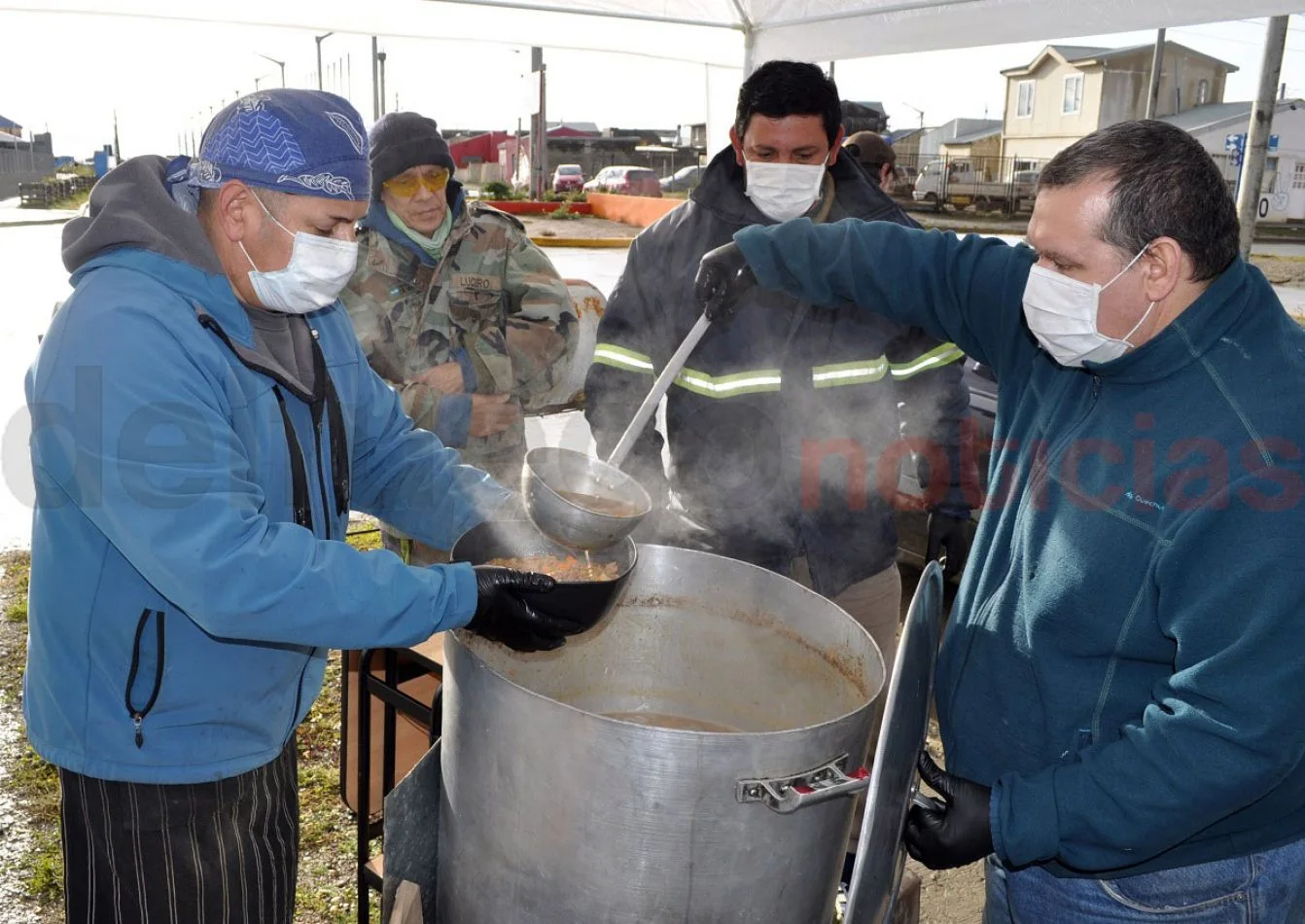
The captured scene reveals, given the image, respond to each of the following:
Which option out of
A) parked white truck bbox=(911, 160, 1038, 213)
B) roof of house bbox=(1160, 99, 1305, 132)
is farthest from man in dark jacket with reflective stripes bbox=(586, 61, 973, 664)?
roof of house bbox=(1160, 99, 1305, 132)

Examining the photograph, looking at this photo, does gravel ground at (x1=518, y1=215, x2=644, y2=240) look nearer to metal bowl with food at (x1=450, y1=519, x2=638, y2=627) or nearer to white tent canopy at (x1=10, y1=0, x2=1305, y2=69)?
white tent canopy at (x1=10, y1=0, x2=1305, y2=69)

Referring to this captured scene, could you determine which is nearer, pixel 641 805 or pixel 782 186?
pixel 641 805

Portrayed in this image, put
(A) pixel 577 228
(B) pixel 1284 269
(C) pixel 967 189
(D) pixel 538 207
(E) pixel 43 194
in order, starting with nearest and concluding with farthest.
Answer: (B) pixel 1284 269, (A) pixel 577 228, (D) pixel 538 207, (E) pixel 43 194, (C) pixel 967 189

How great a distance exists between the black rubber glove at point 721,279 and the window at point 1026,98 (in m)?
45.7

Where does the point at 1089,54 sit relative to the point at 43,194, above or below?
above

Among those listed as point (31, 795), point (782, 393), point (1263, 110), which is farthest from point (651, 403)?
point (1263, 110)

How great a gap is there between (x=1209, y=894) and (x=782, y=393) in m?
1.54

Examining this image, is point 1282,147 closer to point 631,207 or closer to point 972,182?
point 972,182

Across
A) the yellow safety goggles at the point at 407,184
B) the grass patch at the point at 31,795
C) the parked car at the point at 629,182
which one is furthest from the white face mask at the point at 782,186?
the parked car at the point at 629,182

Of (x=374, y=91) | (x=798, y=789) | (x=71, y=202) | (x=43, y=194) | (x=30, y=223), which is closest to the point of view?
(x=798, y=789)

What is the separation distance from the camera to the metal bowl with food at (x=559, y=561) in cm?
170

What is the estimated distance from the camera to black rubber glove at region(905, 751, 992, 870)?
159cm

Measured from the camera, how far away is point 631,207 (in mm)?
26484

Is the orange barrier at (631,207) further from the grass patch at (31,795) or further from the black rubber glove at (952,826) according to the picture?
the black rubber glove at (952,826)
